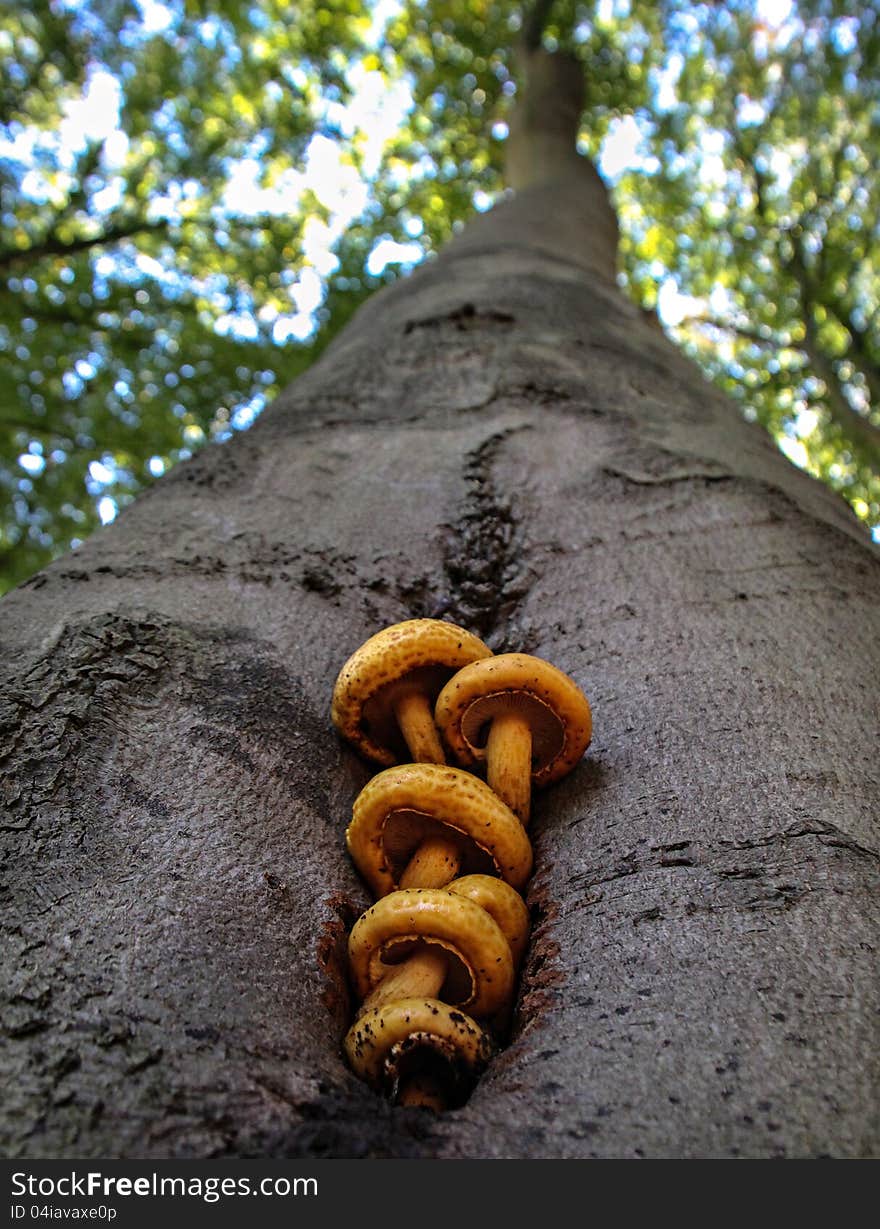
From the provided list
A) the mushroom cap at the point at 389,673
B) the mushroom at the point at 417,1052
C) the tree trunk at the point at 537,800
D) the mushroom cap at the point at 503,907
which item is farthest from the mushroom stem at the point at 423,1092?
the mushroom cap at the point at 389,673

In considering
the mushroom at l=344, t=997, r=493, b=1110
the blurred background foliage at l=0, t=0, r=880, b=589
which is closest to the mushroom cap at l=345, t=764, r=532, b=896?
the mushroom at l=344, t=997, r=493, b=1110

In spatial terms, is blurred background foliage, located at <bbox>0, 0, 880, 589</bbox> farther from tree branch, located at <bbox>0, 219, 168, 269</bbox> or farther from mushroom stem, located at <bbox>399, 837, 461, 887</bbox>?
mushroom stem, located at <bbox>399, 837, 461, 887</bbox>

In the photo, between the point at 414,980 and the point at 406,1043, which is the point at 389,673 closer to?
the point at 414,980

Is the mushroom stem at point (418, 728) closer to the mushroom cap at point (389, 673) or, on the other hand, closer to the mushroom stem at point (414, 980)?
the mushroom cap at point (389, 673)

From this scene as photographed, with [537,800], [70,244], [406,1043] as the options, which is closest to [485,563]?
[537,800]

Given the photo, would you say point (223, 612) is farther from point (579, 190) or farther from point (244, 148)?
point (244, 148)

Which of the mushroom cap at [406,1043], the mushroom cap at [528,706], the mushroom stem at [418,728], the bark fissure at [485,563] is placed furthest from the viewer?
the bark fissure at [485,563]
